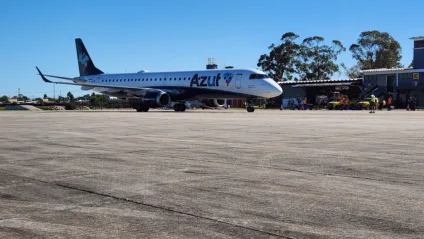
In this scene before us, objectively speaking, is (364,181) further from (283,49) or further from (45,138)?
(283,49)

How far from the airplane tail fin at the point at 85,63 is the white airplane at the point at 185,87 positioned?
9.47 feet

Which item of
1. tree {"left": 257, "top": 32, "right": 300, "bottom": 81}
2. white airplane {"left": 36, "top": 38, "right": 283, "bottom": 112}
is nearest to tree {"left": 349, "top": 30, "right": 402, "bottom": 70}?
tree {"left": 257, "top": 32, "right": 300, "bottom": 81}

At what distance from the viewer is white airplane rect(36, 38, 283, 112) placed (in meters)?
37.1

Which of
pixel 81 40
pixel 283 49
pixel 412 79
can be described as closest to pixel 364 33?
pixel 283 49

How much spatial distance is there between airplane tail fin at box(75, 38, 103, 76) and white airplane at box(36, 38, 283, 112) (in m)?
2.89

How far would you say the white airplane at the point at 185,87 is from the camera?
3706 centimetres

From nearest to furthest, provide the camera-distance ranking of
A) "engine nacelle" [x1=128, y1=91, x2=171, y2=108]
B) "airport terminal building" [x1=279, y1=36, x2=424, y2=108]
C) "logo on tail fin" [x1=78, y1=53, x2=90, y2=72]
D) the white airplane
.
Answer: the white airplane
"engine nacelle" [x1=128, y1=91, x2=171, y2=108]
"logo on tail fin" [x1=78, y1=53, x2=90, y2=72]
"airport terminal building" [x1=279, y1=36, x2=424, y2=108]

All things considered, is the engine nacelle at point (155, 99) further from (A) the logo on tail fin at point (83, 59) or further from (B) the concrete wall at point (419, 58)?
(B) the concrete wall at point (419, 58)

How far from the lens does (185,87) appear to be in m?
40.6

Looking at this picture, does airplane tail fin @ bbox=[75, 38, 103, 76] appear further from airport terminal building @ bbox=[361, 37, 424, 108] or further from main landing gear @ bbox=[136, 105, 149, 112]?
airport terminal building @ bbox=[361, 37, 424, 108]

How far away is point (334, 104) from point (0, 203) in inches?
2086

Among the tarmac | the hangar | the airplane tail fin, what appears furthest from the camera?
the hangar

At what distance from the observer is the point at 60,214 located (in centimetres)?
462

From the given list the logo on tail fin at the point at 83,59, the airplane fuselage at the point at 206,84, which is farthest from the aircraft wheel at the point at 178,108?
the logo on tail fin at the point at 83,59
